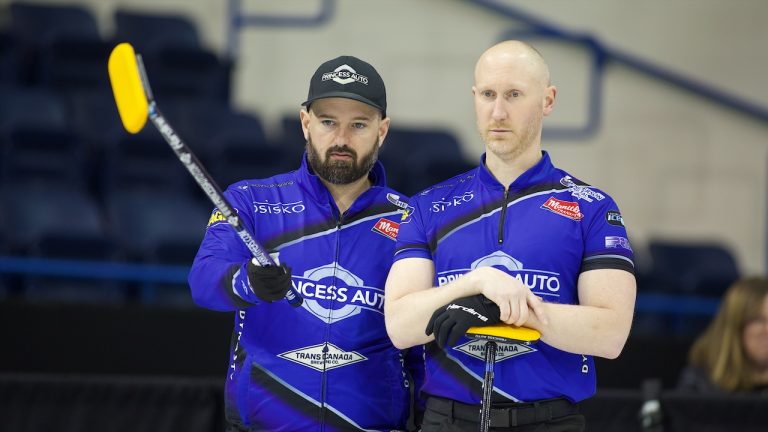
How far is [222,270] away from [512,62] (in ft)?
3.01

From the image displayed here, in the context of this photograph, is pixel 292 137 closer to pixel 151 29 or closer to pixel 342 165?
pixel 151 29

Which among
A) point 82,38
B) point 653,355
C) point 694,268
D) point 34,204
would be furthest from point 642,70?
point 34,204

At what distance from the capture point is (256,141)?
755cm

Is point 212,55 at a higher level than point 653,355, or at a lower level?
higher

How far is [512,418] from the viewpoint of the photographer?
2.71 metres

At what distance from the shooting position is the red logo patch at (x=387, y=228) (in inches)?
126

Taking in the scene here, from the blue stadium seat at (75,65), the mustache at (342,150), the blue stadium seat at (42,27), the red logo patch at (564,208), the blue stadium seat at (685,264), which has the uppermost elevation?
the blue stadium seat at (42,27)

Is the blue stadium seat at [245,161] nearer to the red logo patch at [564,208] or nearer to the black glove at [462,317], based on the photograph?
the red logo patch at [564,208]

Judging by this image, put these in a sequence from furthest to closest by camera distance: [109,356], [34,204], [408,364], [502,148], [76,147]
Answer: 1. [76,147]
2. [34,204]
3. [109,356]
4. [408,364]
5. [502,148]

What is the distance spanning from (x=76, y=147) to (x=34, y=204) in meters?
0.62

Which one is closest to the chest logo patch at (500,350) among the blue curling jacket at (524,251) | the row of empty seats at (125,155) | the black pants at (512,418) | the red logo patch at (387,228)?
the blue curling jacket at (524,251)

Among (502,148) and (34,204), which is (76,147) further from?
(502,148)

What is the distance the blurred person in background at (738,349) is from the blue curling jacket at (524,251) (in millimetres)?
2544

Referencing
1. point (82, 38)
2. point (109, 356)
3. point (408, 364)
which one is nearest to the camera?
point (408, 364)
